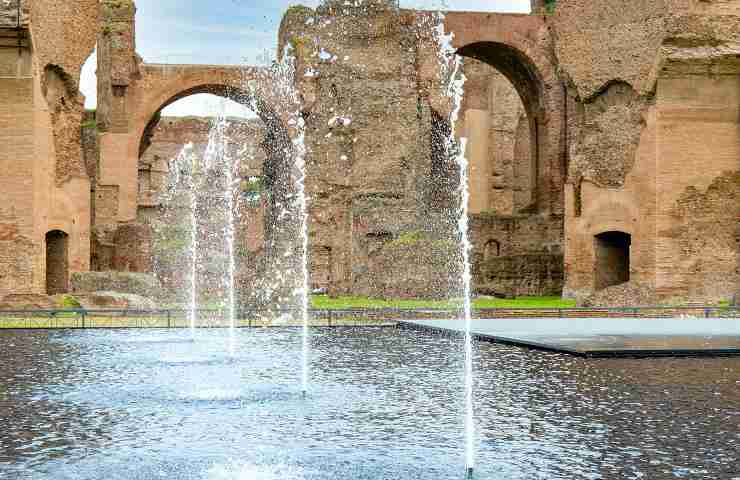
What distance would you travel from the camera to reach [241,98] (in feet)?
88.6

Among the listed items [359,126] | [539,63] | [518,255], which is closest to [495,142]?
[539,63]

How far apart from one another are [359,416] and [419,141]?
15.6 m

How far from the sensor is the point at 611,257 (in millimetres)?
19484

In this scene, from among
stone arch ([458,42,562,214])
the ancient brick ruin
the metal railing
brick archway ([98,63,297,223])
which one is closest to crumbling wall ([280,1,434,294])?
the ancient brick ruin

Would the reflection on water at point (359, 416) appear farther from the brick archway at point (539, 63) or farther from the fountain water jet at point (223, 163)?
the fountain water jet at point (223, 163)

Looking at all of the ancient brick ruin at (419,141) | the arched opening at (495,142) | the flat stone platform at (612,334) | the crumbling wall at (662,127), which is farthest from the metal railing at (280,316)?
the arched opening at (495,142)

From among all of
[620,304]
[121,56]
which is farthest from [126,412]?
[121,56]

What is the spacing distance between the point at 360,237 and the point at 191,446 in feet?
49.1

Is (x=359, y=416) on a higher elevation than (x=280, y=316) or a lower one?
lower

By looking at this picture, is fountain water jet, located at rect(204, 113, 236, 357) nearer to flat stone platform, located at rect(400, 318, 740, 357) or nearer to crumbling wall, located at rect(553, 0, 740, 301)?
crumbling wall, located at rect(553, 0, 740, 301)

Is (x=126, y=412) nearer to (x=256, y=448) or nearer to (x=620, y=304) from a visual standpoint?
(x=256, y=448)

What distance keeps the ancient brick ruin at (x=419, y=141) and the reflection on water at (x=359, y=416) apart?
9.22 metres

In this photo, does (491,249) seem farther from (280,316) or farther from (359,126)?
(280,316)

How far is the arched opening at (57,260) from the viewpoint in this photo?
766 inches
